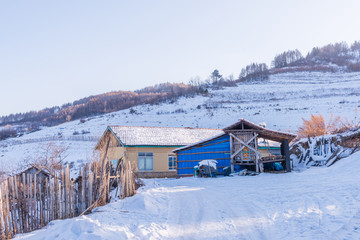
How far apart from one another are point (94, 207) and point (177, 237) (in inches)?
145

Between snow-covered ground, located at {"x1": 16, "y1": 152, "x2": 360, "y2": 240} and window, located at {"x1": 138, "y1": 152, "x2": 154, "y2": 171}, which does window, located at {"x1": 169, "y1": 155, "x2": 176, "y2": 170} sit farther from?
snow-covered ground, located at {"x1": 16, "y1": 152, "x2": 360, "y2": 240}

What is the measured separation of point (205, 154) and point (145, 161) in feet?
17.0

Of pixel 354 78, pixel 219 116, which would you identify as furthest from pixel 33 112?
pixel 354 78

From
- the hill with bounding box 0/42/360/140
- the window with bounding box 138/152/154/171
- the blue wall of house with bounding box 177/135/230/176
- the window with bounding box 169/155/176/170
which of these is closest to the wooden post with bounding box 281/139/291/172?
the blue wall of house with bounding box 177/135/230/176

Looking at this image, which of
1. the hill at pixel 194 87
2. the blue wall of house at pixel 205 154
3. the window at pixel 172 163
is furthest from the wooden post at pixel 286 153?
the hill at pixel 194 87

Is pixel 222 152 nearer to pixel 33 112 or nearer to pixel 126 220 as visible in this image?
pixel 126 220

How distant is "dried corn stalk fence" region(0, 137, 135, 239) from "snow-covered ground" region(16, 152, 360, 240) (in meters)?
0.36

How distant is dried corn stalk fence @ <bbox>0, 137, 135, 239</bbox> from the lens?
664 centimetres

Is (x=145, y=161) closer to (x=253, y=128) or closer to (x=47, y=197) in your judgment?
(x=253, y=128)

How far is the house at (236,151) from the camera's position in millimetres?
21297

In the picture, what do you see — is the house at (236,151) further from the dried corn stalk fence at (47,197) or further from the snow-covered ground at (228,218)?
the dried corn stalk fence at (47,197)

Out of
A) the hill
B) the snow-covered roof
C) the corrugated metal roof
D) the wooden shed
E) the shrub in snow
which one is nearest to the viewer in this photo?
the shrub in snow

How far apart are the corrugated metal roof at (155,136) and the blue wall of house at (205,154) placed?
2662 millimetres

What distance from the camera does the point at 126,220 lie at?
7645mm
